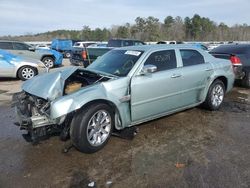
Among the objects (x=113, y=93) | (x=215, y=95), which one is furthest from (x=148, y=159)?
(x=215, y=95)

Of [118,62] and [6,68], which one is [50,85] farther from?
[6,68]

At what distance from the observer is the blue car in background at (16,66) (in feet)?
34.5

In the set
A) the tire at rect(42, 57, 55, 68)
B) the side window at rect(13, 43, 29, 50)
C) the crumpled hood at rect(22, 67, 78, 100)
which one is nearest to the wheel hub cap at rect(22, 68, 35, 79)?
the side window at rect(13, 43, 29, 50)

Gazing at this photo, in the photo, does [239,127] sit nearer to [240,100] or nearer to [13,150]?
[240,100]

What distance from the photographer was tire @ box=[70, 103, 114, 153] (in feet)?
12.9

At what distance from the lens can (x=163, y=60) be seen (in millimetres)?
5176

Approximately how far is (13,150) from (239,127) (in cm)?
420

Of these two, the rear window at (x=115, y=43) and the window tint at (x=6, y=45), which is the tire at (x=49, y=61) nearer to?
the window tint at (x=6, y=45)

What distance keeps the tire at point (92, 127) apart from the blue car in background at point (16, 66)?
7122 mm

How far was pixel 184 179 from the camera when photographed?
343 cm

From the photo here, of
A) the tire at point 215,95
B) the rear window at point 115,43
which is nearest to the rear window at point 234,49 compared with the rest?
the tire at point 215,95

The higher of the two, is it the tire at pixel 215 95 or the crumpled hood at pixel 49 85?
the crumpled hood at pixel 49 85

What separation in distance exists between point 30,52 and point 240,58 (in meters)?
10.7

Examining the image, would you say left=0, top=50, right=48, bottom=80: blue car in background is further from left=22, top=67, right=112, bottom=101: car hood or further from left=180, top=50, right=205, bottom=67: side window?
left=180, top=50, right=205, bottom=67: side window
